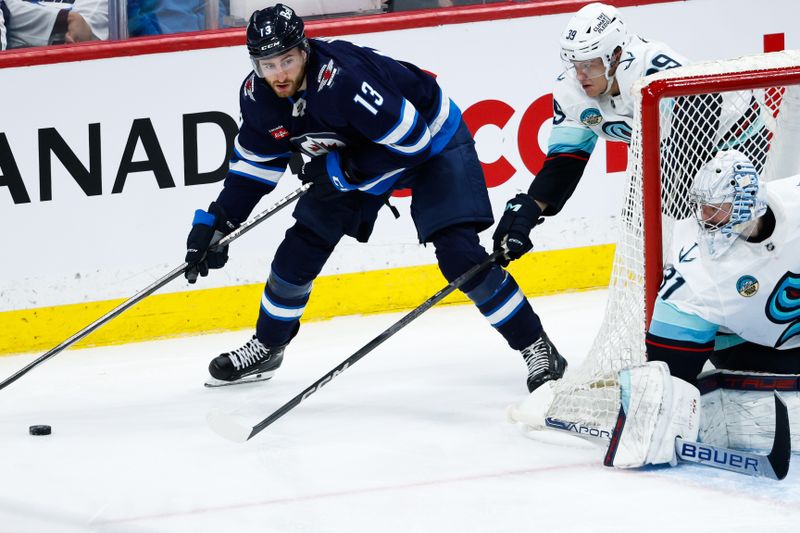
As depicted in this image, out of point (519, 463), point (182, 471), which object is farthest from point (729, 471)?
point (182, 471)

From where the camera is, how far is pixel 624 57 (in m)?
3.31

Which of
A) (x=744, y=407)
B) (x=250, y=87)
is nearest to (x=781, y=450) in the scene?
(x=744, y=407)

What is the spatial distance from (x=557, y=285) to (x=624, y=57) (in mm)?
1599

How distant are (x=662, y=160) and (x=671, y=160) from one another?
0.03m

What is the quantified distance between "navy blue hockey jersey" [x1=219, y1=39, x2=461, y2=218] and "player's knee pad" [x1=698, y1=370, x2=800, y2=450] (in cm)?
99

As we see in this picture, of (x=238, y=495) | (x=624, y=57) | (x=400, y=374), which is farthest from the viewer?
(x=400, y=374)

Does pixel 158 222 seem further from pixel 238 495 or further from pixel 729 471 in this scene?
pixel 729 471

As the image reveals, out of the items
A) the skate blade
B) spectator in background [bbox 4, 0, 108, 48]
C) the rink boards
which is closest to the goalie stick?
the skate blade

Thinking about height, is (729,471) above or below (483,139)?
below

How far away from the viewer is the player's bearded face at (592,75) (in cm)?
329

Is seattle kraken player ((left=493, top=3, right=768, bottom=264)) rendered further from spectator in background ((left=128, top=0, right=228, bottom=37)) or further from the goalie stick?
spectator in background ((left=128, top=0, right=228, bottom=37))

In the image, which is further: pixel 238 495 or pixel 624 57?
pixel 624 57

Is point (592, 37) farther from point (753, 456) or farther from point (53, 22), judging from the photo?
point (53, 22)

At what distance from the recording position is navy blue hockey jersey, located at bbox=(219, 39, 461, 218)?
322 centimetres
